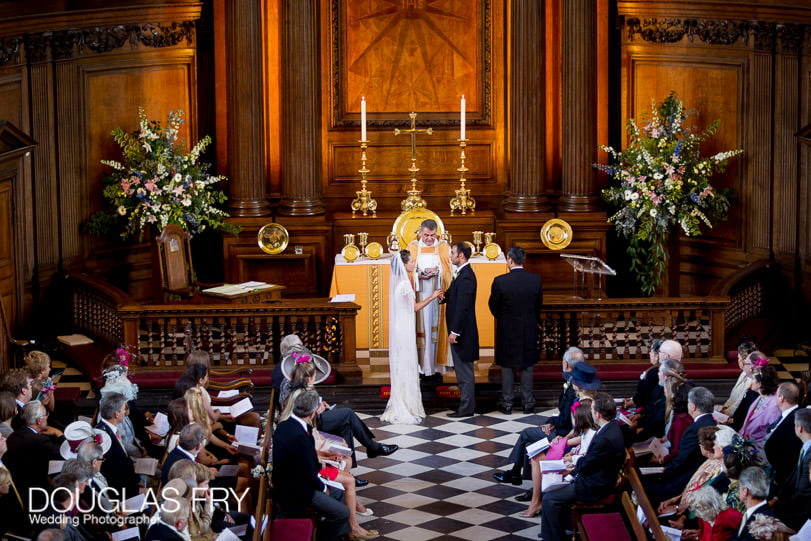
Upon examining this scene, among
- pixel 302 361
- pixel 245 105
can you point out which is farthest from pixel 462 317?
pixel 245 105

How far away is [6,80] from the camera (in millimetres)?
15164

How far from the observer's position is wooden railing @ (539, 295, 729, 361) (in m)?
13.8

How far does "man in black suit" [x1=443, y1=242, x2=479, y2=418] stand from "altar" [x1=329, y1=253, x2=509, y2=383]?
122 cm

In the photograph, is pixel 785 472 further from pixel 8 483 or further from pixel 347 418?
pixel 8 483

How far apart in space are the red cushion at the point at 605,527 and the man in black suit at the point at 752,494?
3.55 feet

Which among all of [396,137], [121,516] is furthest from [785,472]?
[396,137]

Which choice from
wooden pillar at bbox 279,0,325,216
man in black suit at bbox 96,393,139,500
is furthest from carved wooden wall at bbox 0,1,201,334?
man in black suit at bbox 96,393,139,500

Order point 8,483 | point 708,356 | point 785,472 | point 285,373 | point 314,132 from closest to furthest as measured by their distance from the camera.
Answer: point 8,483 → point 785,472 → point 285,373 → point 708,356 → point 314,132

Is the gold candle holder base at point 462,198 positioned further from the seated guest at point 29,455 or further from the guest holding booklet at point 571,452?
the seated guest at point 29,455

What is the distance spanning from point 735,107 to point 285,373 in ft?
25.7

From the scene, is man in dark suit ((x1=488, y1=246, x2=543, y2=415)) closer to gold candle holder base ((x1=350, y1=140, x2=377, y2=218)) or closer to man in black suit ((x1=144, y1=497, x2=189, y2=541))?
gold candle holder base ((x1=350, y1=140, x2=377, y2=218))

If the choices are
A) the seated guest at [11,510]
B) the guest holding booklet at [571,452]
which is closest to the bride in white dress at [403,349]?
the guest holding booklet at [571,452]

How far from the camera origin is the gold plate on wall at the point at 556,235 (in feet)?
52.4

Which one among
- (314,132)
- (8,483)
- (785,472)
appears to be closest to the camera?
(8,483)
